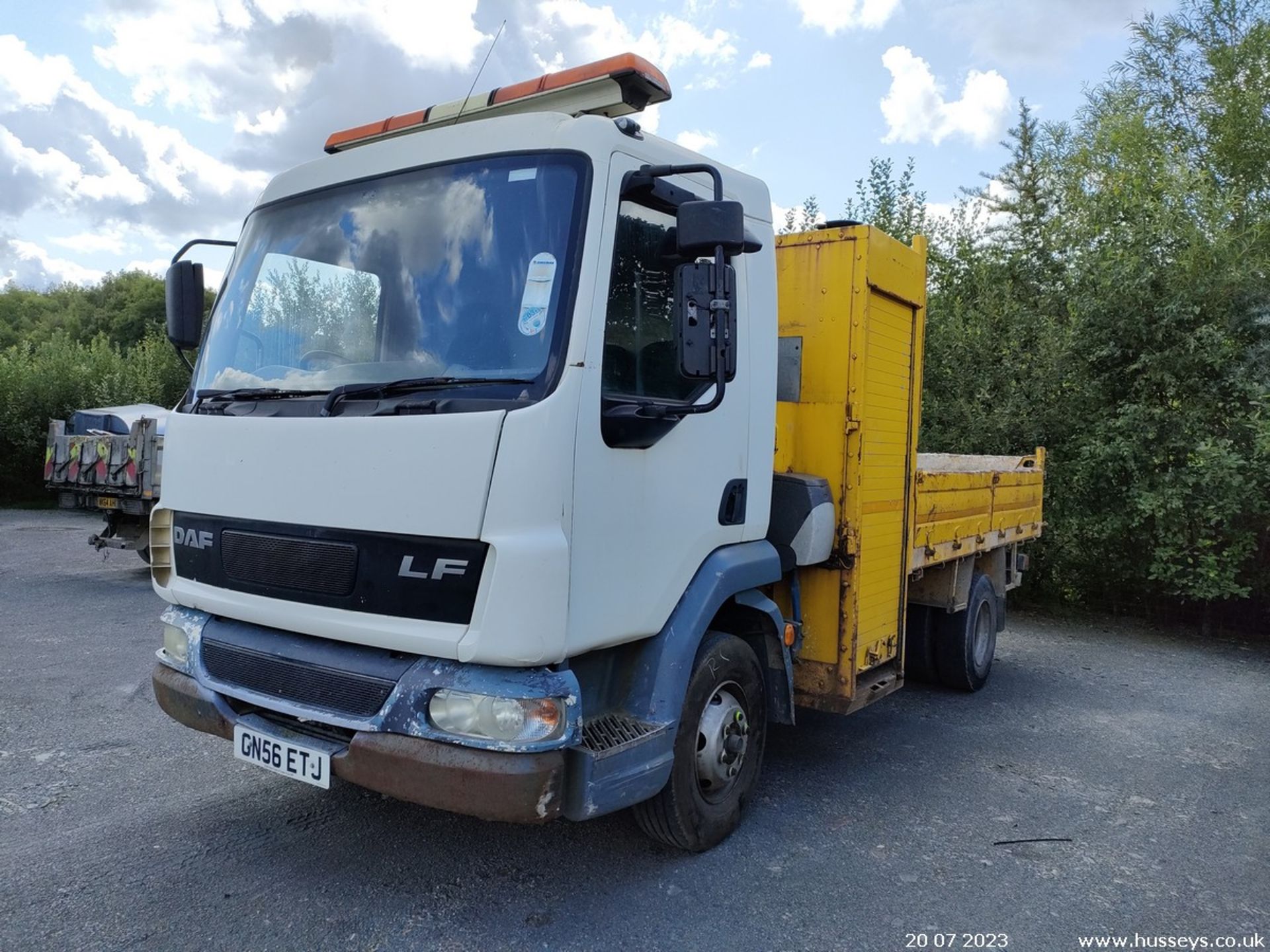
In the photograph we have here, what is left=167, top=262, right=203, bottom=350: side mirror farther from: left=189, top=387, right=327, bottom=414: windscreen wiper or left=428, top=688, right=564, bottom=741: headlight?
left=428, top=688, right=564, bottom=741: headlight

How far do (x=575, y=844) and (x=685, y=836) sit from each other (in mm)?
487

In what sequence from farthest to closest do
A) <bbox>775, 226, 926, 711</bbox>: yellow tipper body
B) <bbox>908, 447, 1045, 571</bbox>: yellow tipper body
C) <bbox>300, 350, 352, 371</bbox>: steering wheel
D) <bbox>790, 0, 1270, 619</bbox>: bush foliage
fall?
<bbox>790, 0, 1270, 619</bbox>: bush foliage, <bbox>908, 447, 1045, 571</bbox>: yellow tipper body, <bbox>775, 226, 926, 711</bbox>: yellow tipper body, <bbox>300, 350, 352, 371</bbox>: steering wheel

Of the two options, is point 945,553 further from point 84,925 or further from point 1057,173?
point 1057,173

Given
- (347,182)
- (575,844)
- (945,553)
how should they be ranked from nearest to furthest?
(347,182)
(575,844)
(945,553)

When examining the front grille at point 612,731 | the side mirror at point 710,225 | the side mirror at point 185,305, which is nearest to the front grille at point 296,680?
the front grille at point 612,731

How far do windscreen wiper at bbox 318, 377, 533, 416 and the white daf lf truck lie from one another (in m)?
0.01

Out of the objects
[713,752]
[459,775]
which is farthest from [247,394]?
[713,752]

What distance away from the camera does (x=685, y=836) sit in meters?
3.53

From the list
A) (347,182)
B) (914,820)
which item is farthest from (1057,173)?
(347,182)

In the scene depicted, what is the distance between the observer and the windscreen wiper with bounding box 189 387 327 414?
3.25 meters

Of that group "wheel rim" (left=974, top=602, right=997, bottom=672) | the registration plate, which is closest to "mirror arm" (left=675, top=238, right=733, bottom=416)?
the registration plate

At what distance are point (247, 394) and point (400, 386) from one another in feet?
2.42

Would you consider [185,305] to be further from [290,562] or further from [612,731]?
[612,731]

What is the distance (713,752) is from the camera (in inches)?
142
